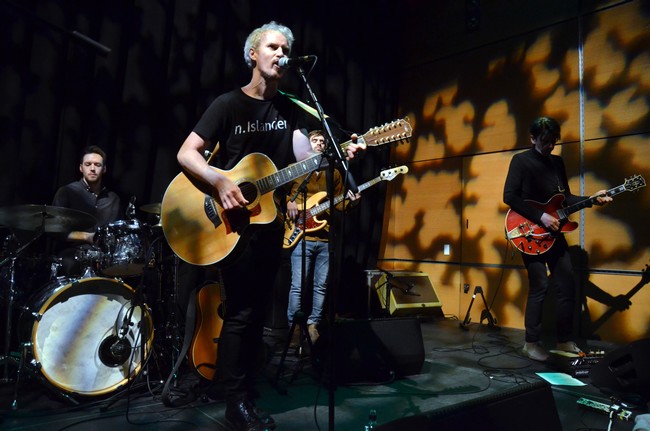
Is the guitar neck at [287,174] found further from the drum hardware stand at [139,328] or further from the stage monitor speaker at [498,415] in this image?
the stage monitor speaker at [498,415]

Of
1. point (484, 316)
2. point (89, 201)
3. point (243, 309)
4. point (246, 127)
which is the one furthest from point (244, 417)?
point (484, 316)

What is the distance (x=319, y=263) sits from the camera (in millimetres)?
4090

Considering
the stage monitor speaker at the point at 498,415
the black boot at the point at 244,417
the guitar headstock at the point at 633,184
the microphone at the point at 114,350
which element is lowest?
the black boot at the point at 244,417

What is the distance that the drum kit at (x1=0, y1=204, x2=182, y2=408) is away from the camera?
2.55m

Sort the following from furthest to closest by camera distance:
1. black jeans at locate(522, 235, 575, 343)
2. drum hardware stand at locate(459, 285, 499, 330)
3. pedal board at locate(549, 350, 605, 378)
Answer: drum hardware stand at locate(459, 285, 499, 330) → black jeans at locate(522, 235, 575, 343) → pedal board at locate(549, 350, 605, 378)

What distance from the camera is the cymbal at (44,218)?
8.15 feet

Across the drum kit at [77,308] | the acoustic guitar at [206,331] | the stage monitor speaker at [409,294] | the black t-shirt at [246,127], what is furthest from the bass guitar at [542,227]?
the drum kit at [77,308]

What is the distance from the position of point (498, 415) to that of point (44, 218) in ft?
8.32

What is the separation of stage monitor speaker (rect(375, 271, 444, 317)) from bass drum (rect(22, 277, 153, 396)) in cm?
328

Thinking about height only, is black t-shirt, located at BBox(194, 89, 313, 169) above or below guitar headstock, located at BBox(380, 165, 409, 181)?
below

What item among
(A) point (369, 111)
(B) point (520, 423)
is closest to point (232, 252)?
(B) point (520, 423)

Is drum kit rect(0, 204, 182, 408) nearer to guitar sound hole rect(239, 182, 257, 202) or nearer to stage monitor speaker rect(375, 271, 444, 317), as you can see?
guitar sound hole rect(239, 182, 257, 202)

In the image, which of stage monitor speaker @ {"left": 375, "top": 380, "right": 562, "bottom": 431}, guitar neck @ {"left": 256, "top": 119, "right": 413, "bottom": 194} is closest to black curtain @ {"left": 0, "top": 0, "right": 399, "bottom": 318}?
guitar neck @ {"left": 256, "top": 119, "right": 413, "bottom": 194}

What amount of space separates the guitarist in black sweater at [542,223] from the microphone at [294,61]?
8.51 ft
